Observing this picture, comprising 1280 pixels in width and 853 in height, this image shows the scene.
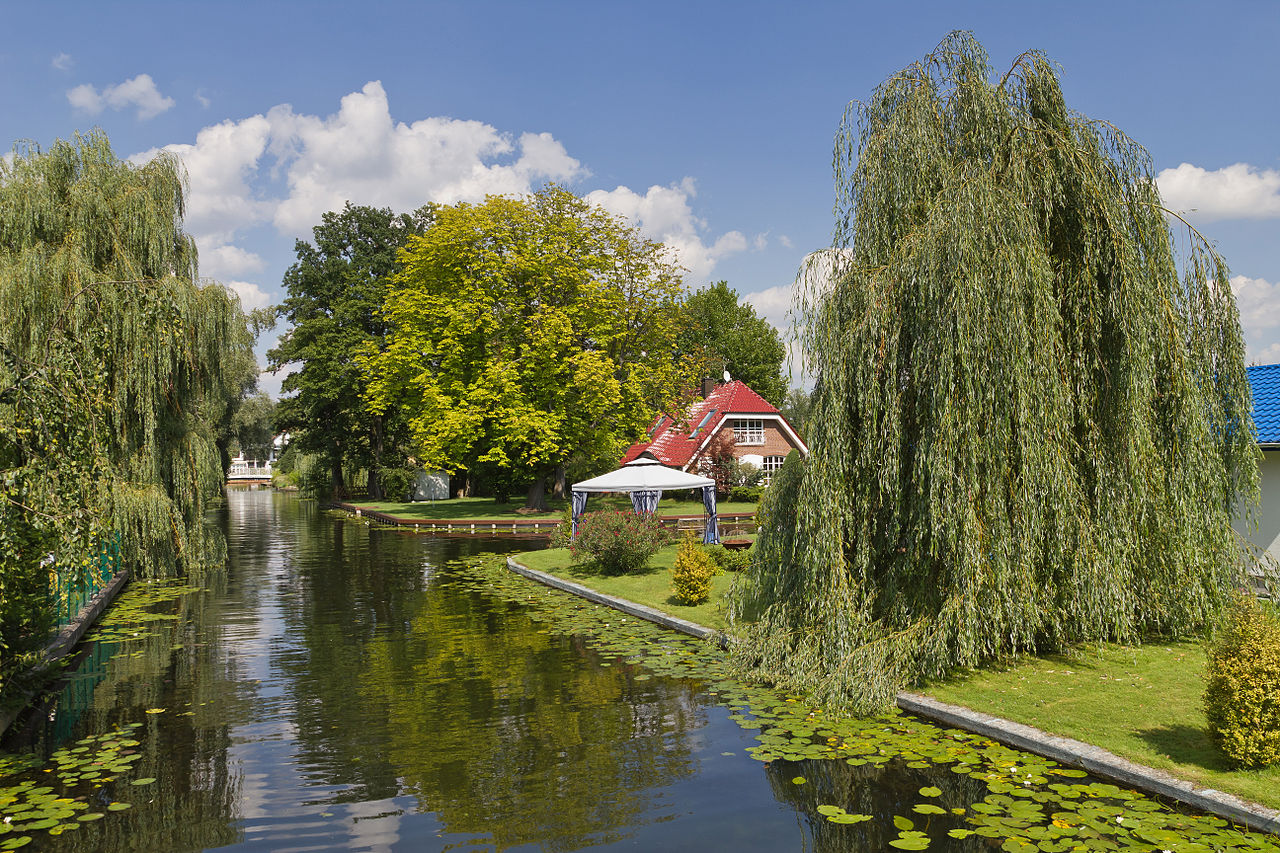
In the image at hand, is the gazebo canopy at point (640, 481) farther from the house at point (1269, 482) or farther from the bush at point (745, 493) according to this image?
the bush at point (745, 493)

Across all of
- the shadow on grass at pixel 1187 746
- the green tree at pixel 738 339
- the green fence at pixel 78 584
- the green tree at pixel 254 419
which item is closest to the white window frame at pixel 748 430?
the green tree at pixel 738 339

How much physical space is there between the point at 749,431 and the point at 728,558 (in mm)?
28820

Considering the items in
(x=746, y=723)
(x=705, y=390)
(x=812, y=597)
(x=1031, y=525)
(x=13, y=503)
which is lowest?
(x=746, y=723)

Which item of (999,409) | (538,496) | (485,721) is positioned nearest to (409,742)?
(485,721)

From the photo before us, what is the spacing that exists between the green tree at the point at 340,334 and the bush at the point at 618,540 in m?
34.0

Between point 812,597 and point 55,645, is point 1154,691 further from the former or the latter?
point 55,645

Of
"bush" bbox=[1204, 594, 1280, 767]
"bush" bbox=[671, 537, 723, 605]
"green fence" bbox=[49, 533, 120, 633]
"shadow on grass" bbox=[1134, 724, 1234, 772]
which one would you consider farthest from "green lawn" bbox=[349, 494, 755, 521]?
"bush" bbox=[1204, 594, 1280, 767]

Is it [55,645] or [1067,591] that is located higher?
[1067,591]

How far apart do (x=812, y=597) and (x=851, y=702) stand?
4.59 ft

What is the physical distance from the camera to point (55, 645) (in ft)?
42.2

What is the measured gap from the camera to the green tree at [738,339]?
67188 millimetres

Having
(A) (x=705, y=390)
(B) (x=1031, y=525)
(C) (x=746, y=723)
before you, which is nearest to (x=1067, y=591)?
(B) (x=1031, y=525)

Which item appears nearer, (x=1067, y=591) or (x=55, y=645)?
(x=1067, y=591)

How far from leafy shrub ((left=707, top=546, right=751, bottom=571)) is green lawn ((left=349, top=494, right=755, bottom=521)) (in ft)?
53.6
